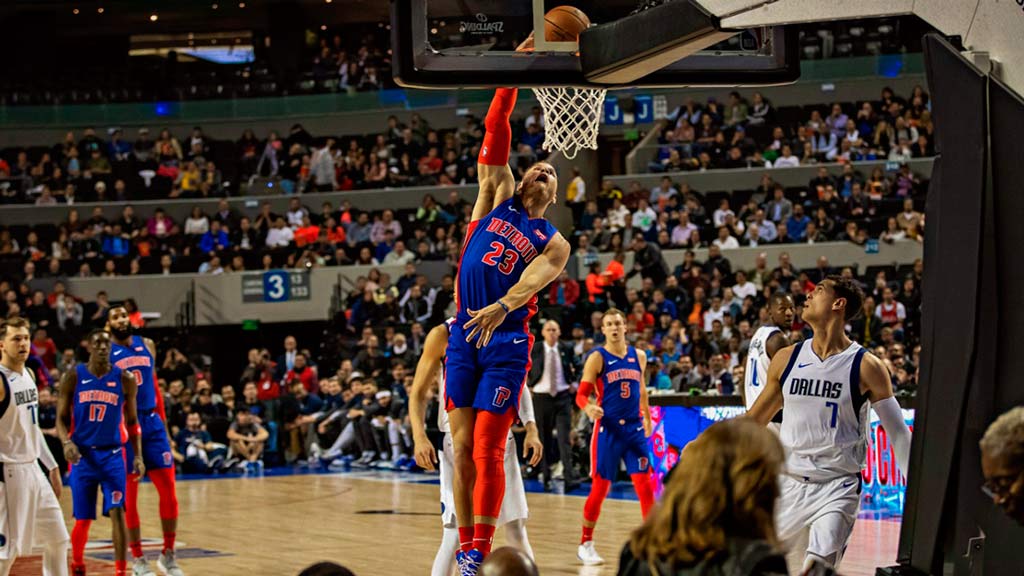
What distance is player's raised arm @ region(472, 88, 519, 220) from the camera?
6.77 metres

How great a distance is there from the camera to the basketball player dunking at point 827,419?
6.15 m

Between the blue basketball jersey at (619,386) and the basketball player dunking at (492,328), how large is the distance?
483 cm

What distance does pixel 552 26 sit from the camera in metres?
7.09

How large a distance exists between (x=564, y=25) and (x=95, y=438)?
4.78m

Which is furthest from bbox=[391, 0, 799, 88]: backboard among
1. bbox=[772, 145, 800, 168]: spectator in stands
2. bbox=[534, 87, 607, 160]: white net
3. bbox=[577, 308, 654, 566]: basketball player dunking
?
bbox=[772, 145, 800, 168]: spectator in stands

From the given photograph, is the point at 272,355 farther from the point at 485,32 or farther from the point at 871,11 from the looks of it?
the point at 871,11

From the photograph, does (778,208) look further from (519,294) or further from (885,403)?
(519,294)

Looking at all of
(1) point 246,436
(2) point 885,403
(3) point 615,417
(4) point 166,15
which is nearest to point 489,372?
(2) point 885,403

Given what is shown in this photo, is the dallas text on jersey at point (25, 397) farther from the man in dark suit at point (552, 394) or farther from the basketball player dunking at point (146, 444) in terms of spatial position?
the man in dark suit at point (552, 394)

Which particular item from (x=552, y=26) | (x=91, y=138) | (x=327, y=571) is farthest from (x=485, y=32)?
(x=91, y=138)

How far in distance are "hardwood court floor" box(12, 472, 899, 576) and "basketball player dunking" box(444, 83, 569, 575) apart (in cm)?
356

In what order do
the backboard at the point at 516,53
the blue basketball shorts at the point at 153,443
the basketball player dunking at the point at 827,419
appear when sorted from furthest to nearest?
the blue basketball shorts at the point at 153,443 → the backboard at the point at 516,53 → the basketball player dunking at the point at 827,419

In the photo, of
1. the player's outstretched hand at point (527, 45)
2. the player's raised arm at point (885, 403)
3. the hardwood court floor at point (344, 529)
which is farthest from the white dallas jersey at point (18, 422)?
the player's raised arm at point (885, 403)

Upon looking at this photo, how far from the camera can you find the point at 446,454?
831 centimetres
